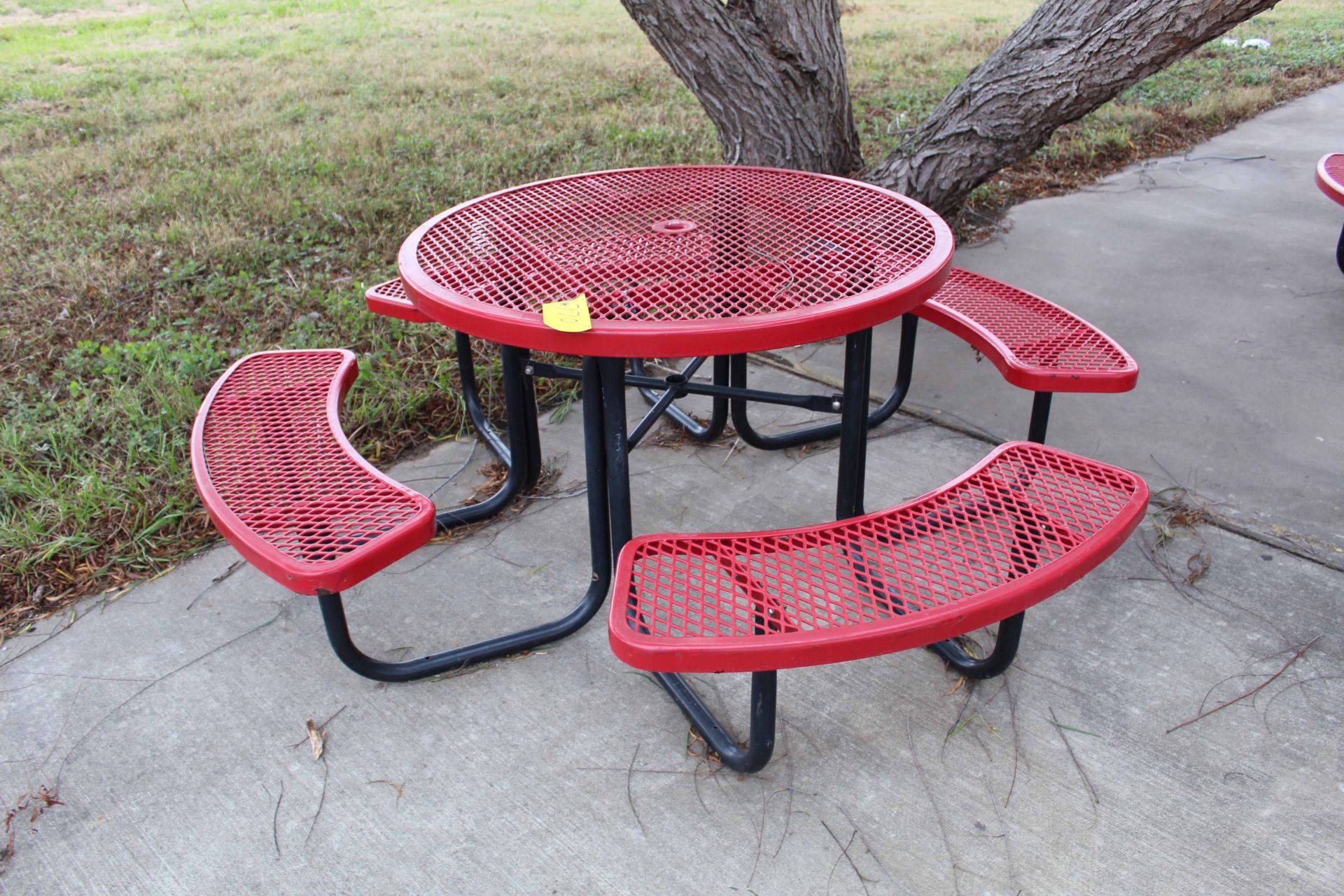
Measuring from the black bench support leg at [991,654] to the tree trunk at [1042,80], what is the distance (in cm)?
240

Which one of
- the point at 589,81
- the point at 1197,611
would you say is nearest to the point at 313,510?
the point at 1197,611

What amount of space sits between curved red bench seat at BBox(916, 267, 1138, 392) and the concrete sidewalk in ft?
1.49

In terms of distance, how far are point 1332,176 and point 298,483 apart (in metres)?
3.62

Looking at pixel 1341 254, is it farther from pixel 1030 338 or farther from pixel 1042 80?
pixel 1030 338

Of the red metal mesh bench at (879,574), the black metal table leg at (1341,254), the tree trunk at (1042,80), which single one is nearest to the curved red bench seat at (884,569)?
the red metal mesh bench at (879,574)

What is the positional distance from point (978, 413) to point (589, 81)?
5.06 meters

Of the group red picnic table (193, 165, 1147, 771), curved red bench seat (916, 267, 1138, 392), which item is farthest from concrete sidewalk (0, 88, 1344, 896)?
curved red bench seat (916, 267, 1138, 392)

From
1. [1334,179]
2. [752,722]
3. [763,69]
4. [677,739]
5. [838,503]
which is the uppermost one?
[763,69]

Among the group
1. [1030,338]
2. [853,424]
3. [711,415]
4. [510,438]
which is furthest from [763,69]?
[853,424]

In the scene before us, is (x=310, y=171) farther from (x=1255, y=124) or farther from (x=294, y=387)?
(x=1255, y=124)

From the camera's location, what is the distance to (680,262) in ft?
6.18

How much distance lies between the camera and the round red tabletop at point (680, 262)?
1634 mm

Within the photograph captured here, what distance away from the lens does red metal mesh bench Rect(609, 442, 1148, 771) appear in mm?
1439

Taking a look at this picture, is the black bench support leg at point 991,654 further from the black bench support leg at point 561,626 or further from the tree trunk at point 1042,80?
the tree trunk at point 1042,80
